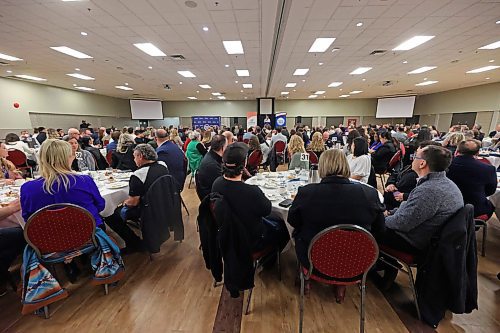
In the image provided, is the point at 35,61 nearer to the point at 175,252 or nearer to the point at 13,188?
the point at 13,188

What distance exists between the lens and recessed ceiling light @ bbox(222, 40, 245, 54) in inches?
215

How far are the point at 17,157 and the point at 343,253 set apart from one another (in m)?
6.95

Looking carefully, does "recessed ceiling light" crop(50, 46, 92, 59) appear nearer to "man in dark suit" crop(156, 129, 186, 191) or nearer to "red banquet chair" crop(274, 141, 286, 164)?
"man in dark suit" crop(156, 129, 186, 191)

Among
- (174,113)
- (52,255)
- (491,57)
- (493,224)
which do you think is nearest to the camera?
(52,255)

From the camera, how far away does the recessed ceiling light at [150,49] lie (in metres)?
5.66

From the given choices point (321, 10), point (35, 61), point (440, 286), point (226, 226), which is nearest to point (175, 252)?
point (226, 226)

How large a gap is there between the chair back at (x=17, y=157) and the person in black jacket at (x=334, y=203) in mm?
6550

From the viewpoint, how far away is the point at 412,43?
5.65m

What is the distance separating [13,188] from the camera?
8.65 ft

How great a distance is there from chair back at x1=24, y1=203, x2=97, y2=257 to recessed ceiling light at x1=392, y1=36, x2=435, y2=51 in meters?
7.29

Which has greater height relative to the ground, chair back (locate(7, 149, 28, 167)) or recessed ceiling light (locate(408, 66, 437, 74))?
recessed ceiling light (locate(408, 66, 437, 74))

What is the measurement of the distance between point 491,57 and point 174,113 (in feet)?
63.3

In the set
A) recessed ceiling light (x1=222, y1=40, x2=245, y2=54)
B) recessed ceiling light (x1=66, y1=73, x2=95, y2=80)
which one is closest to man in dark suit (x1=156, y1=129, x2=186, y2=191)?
recessed ceiling light (x1=222, y1=40, x2=245, y2=54)

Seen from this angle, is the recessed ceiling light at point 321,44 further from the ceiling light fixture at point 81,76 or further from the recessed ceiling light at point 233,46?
the ceiling light fixture at point 81,76
